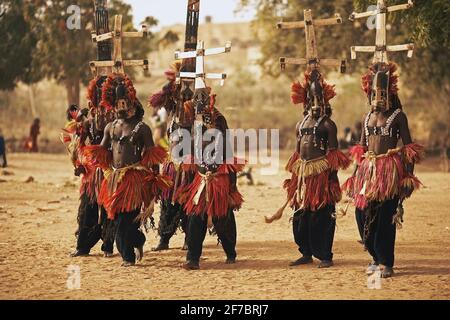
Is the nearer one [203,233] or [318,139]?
[203,233]

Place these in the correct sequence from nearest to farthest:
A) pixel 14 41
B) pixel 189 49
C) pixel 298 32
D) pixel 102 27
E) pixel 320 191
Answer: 1. pixel 320 191
2. pixel 189 49
3. pixel 102 27
4. pixel 298 32
5. pixel 14 41

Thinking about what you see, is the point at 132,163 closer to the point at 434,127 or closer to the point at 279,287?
the point at 279,287

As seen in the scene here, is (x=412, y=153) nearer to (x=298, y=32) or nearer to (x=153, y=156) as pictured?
(x=153, y=156)

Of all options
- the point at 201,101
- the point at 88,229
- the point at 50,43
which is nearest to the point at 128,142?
the point at 201,101

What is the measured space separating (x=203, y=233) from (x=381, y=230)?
6.30 ft

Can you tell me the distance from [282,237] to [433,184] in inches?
343

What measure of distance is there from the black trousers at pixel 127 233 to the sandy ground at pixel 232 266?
18cm

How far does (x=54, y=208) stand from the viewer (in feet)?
50.2

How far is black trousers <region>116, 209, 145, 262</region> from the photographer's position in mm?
9500

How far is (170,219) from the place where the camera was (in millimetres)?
10867

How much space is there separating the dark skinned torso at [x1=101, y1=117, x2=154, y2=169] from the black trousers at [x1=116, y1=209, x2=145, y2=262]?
55 cm

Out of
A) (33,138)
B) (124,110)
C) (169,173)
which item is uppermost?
(124,110)

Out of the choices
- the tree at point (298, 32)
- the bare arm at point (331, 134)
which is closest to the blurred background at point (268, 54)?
the tree at point (298, 32)

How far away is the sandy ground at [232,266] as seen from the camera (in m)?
8.12
